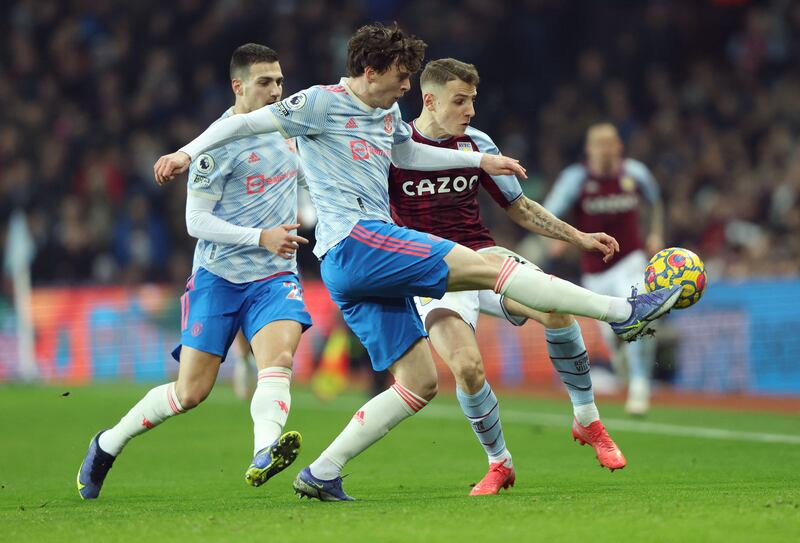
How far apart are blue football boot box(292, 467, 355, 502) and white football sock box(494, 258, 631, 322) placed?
4.43 feet

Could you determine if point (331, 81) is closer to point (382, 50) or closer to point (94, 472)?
point (94, 472)

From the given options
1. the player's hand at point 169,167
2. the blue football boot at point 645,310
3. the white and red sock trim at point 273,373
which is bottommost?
the white and red sock trim at point 273,373

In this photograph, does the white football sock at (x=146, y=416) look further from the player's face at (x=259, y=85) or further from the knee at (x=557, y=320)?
the knee at (x=557, y=320)

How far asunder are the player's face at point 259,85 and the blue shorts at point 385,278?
135cm

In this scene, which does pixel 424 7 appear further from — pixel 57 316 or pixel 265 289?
pixel 265 289

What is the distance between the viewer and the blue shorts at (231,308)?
24.1ft

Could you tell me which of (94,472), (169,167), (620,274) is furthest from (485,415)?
(620,274)

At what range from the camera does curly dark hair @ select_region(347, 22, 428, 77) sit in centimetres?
663

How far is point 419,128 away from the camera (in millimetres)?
7785

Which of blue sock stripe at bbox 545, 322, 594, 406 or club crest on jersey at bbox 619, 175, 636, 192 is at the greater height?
club crest on jersey at bbox 619, 175, 636, 192

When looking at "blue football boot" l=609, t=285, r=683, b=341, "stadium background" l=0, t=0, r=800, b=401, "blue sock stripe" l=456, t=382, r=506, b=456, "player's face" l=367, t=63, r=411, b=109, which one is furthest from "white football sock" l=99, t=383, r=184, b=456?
"stadium background" l=0, t=0, r=800, b=401

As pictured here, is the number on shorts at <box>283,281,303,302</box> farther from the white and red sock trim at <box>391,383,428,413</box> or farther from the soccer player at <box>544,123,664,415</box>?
the soccer player at <box>544,123,664,415</box>

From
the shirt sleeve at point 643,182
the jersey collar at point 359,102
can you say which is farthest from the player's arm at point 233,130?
the shirt sleeve at point 643,182

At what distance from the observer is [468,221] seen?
304 inches
